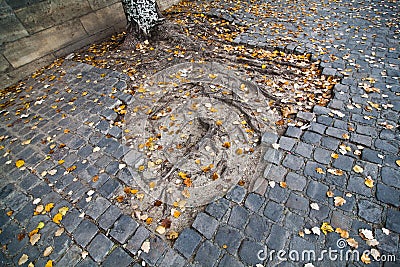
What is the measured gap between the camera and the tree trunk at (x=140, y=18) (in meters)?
4.90

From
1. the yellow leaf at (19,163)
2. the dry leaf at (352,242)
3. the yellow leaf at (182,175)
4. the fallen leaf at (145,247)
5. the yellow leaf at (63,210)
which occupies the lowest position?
the dry leaf at (352,242)

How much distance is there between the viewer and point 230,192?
2.75 meters

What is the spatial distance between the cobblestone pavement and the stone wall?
3.08ft

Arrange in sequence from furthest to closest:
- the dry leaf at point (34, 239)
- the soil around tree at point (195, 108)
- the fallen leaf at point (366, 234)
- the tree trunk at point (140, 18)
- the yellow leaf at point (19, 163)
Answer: the tree trunk at point (140, 18) < the yellow leaf at point (19, 163) < the soil around tree at point (195, 108) < the dry leaf at point (34, 239) < the fallen leaf at point (366, 234)

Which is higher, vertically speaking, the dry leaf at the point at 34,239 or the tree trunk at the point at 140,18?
the tree trunk at the point at 140,18

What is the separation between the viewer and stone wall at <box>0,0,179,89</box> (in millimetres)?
4625

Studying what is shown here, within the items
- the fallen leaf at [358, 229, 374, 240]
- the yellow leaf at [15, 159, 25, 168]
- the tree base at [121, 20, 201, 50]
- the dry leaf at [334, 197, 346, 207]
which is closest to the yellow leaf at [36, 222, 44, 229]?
the yellow leaf at [15, 159, 25, 168]

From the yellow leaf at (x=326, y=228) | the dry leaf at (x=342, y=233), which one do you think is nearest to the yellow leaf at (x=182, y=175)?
the yellow leaf at (x=326, y=228)

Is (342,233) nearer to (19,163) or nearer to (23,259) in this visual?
(23,259)

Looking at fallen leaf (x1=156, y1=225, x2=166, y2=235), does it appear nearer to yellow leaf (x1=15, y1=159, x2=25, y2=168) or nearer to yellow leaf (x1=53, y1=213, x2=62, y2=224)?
yellow leaf (x1=53, y1=213, x2=62, y2=224)

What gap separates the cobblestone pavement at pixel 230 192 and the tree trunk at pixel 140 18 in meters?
1.46

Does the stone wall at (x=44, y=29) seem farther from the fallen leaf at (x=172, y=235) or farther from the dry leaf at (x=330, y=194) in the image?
the dry leaf at (x=330, y=194)

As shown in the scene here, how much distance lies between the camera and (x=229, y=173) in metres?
2.96

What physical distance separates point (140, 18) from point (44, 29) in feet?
7.81
